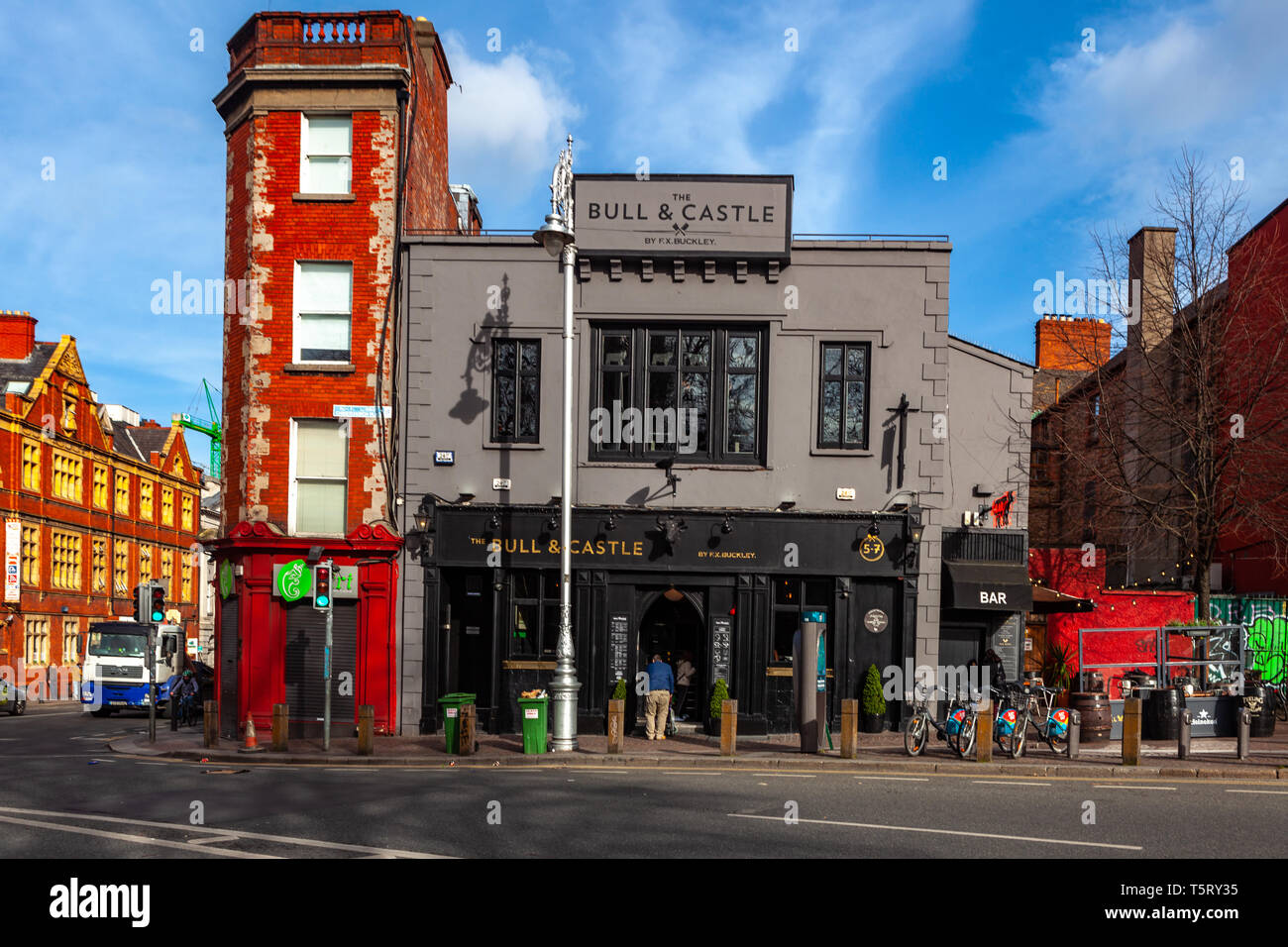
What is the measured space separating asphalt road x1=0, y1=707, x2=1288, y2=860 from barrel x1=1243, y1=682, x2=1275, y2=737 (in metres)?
5.31

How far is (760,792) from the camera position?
13031 millimetres

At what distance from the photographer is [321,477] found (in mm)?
21219

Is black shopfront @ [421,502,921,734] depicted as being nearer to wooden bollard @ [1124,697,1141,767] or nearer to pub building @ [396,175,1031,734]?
pub building @ [396,175,1031,734]

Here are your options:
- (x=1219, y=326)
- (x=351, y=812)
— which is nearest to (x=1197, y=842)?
(x=351, y=812)

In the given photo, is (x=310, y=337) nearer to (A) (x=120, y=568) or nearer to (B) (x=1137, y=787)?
(B) (x=1137, y=787)

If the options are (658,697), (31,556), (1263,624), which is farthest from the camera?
(31,556)

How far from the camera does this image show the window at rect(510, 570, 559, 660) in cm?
2039

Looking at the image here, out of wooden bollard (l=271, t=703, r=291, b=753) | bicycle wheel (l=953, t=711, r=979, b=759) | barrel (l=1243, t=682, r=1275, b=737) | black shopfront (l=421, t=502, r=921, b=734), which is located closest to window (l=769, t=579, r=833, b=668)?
black shopfront (l=421, t=502, r=921, b=734)

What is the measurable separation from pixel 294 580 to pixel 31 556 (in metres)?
Answer: 33.9

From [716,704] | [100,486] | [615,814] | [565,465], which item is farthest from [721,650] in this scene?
[100,486]

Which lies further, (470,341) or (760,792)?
(470,341)

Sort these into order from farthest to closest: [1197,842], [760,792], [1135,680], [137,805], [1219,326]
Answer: [1219,326] < [1135,680] < [760,792] < [137,805] < [1197,842]

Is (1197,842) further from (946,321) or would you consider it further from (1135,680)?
(946,321)

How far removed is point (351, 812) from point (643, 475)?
10.5 meters
